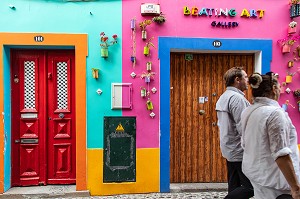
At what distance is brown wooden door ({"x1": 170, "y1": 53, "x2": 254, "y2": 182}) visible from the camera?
570 cm

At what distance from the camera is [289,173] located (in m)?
2.46

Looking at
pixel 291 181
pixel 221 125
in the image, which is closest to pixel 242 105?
pixel 221 125

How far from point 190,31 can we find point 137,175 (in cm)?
247

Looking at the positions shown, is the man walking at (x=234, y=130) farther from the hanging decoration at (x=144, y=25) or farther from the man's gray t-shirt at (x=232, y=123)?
the hanging decoration at (x=144, y=25)

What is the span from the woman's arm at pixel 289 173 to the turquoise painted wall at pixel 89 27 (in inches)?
126

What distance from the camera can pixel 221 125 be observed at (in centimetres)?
384

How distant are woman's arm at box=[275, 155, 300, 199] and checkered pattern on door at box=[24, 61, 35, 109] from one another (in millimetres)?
4110

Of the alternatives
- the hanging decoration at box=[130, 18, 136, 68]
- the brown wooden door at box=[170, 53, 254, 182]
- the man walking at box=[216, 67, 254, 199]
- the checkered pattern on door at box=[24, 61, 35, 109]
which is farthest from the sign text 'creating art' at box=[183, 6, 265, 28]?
the checkered pattern on door at box=[24, 61, 35, 109]

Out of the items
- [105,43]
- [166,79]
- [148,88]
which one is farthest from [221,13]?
[105,43]

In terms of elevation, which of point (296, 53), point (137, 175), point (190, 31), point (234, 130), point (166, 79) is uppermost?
point (190, 31)

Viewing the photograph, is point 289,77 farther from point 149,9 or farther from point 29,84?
point 29,84

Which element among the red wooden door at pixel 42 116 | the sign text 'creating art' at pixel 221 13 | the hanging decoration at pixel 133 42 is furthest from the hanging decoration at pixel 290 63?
the red wooden door at pixel 42 116

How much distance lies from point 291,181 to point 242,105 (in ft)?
4.39

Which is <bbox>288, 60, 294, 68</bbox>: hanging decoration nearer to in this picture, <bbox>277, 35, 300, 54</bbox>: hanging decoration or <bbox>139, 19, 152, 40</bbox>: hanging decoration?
<bbox>277, 35, 300, 54</bbox>: hanging decoration
